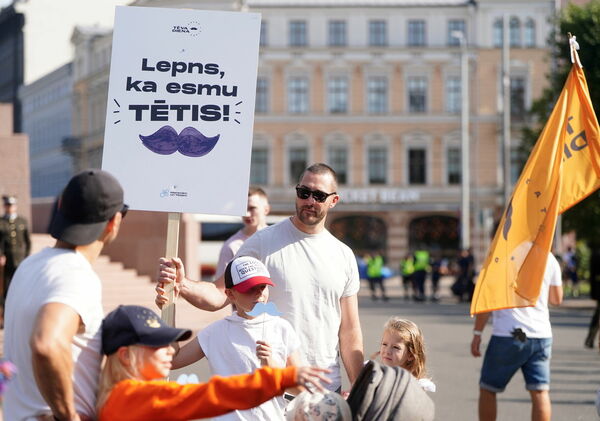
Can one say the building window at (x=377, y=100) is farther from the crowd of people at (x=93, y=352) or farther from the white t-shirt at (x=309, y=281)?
the crowd of people at (x=93, y=352)

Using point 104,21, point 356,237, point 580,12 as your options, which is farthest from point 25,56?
point 580,12

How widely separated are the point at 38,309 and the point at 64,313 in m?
0.09

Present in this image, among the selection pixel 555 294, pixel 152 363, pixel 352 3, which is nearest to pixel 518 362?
pixel 555 294

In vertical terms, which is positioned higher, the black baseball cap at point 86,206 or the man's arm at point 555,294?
the black baseball cap at point 86,206

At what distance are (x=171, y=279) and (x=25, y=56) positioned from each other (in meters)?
81.5

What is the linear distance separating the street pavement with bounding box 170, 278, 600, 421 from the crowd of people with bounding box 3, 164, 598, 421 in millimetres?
1222

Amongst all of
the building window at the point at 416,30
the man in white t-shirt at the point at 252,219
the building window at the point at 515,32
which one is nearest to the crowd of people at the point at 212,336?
the man in white t-shirt at the point at 252,219

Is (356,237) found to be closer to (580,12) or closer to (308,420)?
(580,12)

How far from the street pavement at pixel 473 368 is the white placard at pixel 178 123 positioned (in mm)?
1733

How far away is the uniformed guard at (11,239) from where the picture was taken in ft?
47.2

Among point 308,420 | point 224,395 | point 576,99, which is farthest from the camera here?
point 576,99

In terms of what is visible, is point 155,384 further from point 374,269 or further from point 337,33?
point 337,33

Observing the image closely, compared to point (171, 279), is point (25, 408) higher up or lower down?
lower down

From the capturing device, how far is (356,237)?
5841 cm
